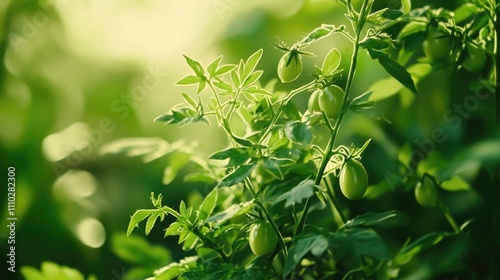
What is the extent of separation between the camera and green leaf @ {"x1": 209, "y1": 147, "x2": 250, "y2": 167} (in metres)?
0.51

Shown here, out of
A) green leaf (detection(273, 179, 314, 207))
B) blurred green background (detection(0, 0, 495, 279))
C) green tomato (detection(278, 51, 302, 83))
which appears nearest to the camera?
green leaf (detection(273, 179, 314, 207))

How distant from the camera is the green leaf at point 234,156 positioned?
513 millimetres

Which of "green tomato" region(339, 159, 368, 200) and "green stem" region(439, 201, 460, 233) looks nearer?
"green tomato" region(339, 159, 368, 200)

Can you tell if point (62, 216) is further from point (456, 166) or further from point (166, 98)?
point (456, 166)

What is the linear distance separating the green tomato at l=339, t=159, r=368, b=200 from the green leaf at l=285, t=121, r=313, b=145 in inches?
3.0

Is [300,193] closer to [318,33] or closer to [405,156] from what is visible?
[318,33]

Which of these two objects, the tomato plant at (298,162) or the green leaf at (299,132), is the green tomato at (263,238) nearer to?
the tomato plant at (298,162)

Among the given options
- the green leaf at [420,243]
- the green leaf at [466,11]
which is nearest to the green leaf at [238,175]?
the green leaf at [420,243]

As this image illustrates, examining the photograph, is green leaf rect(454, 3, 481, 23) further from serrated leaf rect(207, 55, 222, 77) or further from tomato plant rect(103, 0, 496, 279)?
serrated leaf rect(207, 55, 222, 77)

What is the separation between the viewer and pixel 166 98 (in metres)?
1.30

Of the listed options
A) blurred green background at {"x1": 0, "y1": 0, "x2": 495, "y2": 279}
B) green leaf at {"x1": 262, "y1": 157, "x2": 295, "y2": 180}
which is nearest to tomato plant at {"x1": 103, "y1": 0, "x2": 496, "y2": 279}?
green leaf at {"x1": 262, "y1": 157, "x2": 295, "y2": 180}

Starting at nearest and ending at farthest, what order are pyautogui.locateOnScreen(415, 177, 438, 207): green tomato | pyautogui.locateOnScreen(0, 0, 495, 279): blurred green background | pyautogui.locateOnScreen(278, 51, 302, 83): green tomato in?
pyautogui.locateOnScreen(278, 51, 302, 83): green tomato → pyautogui.locateOnScreen(415, 177, 438, 207): green tomato → pyautogui.locateOnScreen(0, 0, 495, 279): blurred green background

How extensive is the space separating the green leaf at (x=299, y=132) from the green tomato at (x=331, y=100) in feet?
0.21

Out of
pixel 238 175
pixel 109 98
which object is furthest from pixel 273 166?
pixel 109 98
